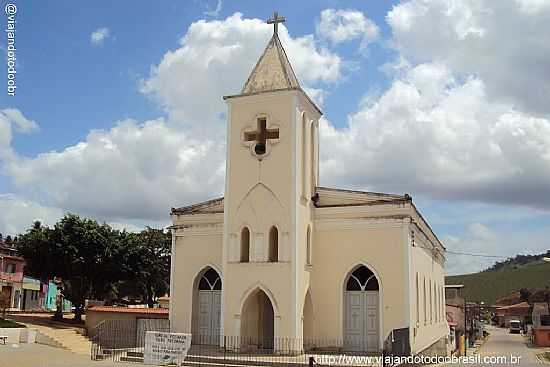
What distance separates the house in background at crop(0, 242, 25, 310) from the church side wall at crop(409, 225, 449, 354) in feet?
116

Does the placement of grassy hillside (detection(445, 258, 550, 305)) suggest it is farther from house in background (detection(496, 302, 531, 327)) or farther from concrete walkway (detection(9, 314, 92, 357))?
concrete walkway (detection(9, 314, 92, 357))

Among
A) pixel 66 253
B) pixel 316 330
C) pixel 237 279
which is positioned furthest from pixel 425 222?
pixel 66 253

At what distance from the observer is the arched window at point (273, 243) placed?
22.7 metres

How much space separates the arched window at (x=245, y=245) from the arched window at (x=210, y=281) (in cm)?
265

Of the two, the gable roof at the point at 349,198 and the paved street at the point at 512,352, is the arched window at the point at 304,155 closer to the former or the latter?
the gable roof at the point at 349,198

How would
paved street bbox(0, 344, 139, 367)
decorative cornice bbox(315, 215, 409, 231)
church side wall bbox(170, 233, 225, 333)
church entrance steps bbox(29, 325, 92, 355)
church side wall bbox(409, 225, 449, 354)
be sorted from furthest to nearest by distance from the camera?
church entrance steps bbox(29, 325, 92, 355) → church side wall bbox(170, 233, 225, 333) → church side wall bbox(409, 225, 449, 354) → decorative cornice bbox(315, 215, 409, 231) → paved street bbox(0, 344, 139, 367)

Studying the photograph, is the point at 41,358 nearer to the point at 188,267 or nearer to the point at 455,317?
the point at 188,267

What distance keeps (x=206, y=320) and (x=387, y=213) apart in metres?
8.99

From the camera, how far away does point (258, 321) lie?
23547 mm

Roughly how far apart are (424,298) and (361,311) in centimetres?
517

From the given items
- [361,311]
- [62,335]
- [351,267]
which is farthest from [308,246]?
[62,335]

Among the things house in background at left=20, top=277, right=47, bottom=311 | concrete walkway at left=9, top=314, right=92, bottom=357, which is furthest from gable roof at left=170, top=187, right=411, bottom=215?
house in background at left=20, top=277, right=47, bottom=311

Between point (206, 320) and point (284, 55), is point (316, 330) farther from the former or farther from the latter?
point (284, 55)

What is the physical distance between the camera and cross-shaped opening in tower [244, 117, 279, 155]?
23609mm
